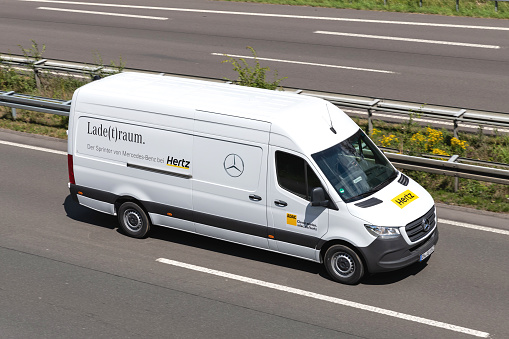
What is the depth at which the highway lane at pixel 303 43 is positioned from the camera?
17016 millimetres

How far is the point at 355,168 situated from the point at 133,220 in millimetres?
3380

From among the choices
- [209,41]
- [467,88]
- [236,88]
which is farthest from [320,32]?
[236,88]

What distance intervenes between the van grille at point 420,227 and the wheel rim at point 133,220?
153 inches

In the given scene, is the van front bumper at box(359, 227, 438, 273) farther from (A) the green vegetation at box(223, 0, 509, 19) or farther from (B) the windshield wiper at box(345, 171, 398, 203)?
(A) the green vegetation at box(223, 0, 509, 19)

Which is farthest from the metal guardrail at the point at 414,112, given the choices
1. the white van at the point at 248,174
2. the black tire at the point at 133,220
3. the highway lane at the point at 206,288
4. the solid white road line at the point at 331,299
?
the black tire at the point at 133,220

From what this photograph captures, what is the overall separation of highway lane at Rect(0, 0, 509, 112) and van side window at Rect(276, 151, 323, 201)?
721cm

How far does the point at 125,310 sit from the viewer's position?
343 inches

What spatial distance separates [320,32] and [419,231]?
13.4 meters

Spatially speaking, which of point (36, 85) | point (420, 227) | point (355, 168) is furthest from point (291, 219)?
point (36, 85)

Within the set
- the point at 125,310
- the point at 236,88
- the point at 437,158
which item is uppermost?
the point at 236,88

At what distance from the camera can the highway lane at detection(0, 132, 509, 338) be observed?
27.3ft

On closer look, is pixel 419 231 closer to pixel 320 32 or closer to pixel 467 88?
pixel 467 88

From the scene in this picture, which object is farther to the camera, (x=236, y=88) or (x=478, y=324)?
(x=236, y=88)

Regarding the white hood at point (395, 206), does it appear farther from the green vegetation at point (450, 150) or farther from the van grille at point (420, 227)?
the green vegetation at point (450, 150)
